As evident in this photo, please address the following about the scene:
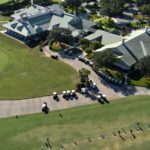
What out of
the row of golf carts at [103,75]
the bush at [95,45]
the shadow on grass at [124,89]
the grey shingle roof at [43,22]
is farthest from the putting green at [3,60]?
the shadow on grass at [124,89]

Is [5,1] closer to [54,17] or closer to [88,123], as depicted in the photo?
[54,17]

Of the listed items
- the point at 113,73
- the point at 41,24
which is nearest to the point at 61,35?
the point at 41,24

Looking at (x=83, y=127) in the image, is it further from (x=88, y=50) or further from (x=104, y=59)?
(x=88, y=50)

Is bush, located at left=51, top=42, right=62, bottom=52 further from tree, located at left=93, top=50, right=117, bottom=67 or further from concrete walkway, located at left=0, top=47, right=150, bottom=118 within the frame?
concrete walkway, located at left=0, top=47, right=150, bottom=118

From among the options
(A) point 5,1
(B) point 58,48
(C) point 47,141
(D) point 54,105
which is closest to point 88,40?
(B) point 58,48

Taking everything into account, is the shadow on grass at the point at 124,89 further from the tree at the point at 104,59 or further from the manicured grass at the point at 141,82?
the tree at the point at 104,59

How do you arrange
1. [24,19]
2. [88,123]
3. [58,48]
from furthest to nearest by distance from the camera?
[24,19] → [58,48] → [88,123]

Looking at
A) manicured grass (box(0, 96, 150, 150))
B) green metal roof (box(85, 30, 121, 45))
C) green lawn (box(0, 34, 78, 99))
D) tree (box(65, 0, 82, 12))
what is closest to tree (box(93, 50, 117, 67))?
green lawn (box(0, 34, 78, 99))
